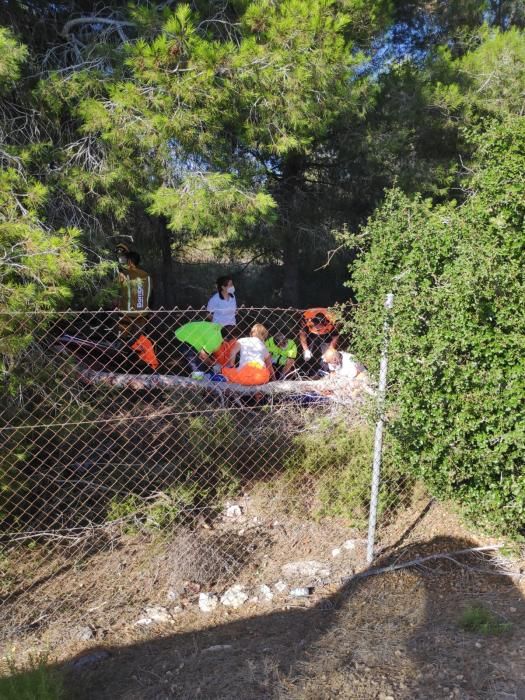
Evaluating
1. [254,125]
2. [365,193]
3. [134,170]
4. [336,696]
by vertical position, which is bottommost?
[336,696]

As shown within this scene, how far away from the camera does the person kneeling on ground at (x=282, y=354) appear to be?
5.61m

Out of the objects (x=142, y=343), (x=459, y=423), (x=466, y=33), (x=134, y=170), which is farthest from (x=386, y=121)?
(x=459, y=423)

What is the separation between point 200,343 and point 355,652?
10.9ft

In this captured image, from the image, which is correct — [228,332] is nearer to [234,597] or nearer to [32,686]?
[234,597]

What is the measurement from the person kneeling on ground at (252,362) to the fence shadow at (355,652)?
2.20 m

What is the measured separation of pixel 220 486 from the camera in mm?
4426

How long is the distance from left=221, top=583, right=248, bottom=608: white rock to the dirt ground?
1.6 inches

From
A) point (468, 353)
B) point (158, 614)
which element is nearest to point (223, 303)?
point (468, 353)

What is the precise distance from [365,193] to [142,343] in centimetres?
380

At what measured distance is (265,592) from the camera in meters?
3.39

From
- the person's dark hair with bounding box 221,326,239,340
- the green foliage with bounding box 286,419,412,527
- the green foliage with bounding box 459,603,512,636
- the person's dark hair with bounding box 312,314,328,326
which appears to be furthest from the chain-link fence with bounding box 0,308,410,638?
the green foliage with bounding box 459,603,512,636

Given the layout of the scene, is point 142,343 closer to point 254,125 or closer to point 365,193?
point 254,125

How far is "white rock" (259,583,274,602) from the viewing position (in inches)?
132

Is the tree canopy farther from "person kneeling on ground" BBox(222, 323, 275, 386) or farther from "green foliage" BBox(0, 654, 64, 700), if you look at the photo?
"green foliage" BBox(0, 654, 64, 700)
